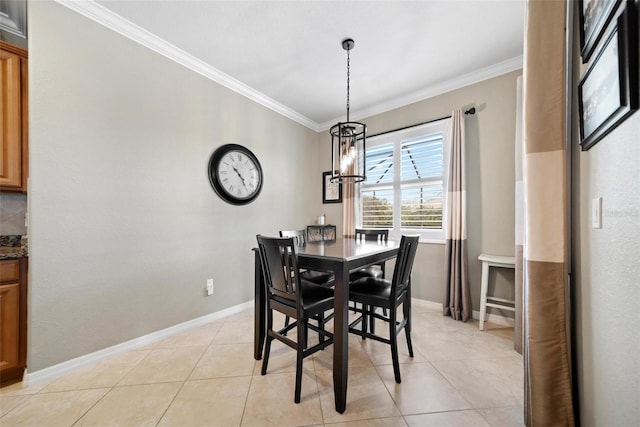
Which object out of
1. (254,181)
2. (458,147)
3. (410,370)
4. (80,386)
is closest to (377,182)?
(458,147)

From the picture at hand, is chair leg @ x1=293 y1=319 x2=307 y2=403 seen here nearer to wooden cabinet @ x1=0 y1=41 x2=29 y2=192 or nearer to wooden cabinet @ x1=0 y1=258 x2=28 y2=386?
wooden cabinet @ x1=0 y1=258 x2=28 y2=386

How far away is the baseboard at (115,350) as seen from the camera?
5.30 feet

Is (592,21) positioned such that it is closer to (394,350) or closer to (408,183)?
(394,350)

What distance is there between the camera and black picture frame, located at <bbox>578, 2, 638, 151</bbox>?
2.15 feet

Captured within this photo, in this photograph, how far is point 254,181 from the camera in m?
3.12

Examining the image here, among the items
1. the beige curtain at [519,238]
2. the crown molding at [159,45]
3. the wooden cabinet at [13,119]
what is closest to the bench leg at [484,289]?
the beige curtain at [519,238]

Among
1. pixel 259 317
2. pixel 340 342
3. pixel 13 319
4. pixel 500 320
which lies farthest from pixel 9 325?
pixel 500 320

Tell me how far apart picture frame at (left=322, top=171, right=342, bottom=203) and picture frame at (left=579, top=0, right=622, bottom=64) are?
2.99m

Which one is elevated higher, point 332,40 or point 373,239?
point 332,40

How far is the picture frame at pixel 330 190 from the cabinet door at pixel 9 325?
11.0 ft

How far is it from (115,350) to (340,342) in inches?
74.8

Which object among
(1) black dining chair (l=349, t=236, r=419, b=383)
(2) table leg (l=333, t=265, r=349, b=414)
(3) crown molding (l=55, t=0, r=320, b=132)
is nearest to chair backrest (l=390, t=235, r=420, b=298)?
(1) black dining chair (l=349, t=236, r=419, b=383)

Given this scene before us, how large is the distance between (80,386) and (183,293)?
35.8 inches

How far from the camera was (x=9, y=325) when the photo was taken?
5.11 feet
